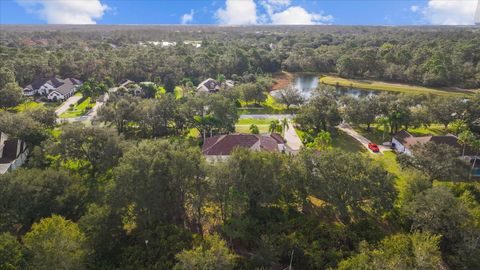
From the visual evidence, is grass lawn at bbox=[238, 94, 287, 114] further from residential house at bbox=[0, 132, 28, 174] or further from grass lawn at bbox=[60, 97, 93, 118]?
residential house at bbox=[0, 132, 28, 174]

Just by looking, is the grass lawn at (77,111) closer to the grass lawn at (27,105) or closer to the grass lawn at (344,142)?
the grass lawn at (27,105)

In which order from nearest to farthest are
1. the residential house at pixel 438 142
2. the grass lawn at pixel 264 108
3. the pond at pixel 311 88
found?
1. the residential house at pixel 438 142
2. the grass lawn at pixel 264 108
3. the pond at pixel 311 88

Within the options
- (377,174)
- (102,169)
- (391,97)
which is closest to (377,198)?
(377,174)

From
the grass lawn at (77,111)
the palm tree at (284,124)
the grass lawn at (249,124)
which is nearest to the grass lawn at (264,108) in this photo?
the grass lawn at (249,124)

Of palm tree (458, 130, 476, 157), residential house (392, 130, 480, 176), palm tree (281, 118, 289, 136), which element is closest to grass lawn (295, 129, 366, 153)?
palm tree (281, 118, 289, 136)

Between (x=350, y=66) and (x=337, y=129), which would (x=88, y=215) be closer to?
(x=337, y=129)
